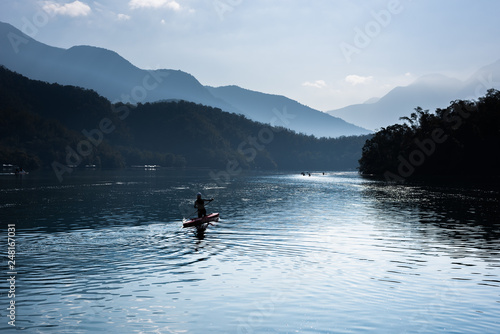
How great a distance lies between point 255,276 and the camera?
83.9 feet

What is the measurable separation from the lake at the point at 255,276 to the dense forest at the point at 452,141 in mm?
112100

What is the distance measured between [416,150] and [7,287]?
171844mm

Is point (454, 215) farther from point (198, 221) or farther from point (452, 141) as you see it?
point (452, 141)

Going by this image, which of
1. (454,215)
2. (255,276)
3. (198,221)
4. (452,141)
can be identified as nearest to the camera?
(255,276)

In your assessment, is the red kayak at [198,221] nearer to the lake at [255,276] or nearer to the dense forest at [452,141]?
the lake at [255,276]

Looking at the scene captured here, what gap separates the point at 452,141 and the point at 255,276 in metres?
150

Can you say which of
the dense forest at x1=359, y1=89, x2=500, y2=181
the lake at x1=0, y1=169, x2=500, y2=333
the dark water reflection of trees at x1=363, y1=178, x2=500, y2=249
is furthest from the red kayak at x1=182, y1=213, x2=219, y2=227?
the dense forest at x1=359, y1=89, x2=500, y2=181

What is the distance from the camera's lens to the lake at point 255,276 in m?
18.3

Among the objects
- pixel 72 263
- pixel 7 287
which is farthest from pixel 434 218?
pixel 7 287

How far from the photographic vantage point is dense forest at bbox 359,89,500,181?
150 meters

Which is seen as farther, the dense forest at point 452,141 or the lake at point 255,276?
the dense forest at point 452,141

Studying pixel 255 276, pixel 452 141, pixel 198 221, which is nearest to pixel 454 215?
pixel 198 221

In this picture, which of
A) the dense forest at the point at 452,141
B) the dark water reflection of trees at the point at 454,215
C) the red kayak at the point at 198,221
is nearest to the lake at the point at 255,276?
the dark water reflection of trees at the point at 454,215

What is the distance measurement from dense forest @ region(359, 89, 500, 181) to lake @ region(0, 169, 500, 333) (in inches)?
4413
